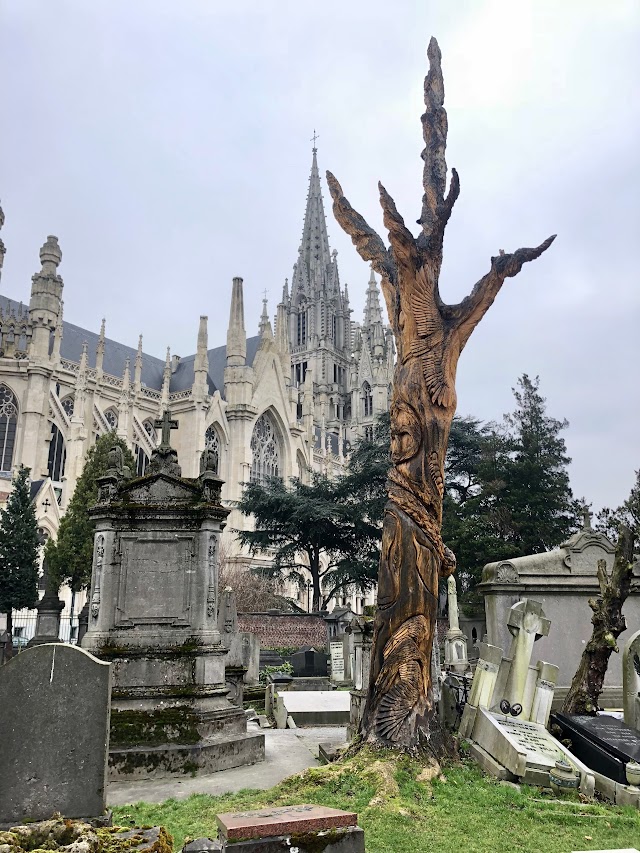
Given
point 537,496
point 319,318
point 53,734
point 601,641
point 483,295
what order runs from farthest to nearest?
1. point 319,318
2. point 537,496
3. point 601,641
4. point 483,295
5. point 53,734

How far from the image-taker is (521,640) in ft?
27.0

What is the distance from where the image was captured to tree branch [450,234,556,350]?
8055 millimetres

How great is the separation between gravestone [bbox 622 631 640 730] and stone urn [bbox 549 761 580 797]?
6.14ft

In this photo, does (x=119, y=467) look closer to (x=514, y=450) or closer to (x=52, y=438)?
(x=514, y=450)

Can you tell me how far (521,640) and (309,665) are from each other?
1226 centimetres

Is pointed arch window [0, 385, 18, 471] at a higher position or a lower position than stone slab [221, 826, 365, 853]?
higher

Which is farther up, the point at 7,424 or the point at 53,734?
the point at 7,424

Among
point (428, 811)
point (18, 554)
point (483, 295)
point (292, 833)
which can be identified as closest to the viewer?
point (292, 833)

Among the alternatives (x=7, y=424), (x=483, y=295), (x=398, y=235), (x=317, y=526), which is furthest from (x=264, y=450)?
(x=398, y=235)

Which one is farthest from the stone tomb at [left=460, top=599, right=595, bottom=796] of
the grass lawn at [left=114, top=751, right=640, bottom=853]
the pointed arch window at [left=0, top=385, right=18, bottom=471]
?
the pointed arch window at [left=0, top=385, right=18, bottom=471]

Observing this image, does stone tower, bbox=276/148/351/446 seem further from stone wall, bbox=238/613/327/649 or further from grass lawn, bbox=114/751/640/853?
grass lawn, bbox=114/751/640/853

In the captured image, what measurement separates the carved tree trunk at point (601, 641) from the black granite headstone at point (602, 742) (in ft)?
2.58

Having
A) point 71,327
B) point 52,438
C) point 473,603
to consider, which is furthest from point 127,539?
point 71,327

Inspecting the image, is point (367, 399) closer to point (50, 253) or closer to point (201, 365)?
point (201, 365)
